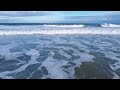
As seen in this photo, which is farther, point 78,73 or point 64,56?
point 64,56

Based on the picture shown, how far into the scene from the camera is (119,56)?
21.0 feet

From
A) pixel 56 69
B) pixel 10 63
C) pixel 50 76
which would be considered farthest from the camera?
pixel 10 63

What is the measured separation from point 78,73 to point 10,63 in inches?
95.5
